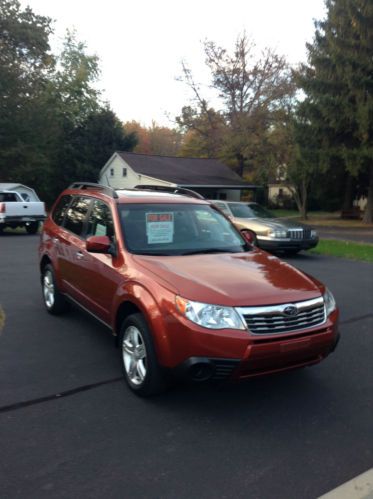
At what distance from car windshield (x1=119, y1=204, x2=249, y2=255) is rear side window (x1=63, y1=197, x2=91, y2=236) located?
3.02ft

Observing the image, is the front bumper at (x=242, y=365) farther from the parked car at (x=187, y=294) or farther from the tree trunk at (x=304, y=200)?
the tree trunk at (x=304, y=200)

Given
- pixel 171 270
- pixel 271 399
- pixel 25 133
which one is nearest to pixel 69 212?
pixel 171 270

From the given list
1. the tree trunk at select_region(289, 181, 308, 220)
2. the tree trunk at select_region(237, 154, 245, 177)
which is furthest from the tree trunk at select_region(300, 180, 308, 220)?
the tree trunk at select_region(237, 154, 245, 177)

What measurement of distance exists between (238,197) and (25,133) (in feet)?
55.3

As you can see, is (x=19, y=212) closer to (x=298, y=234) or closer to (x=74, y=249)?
(x=298, y=234)

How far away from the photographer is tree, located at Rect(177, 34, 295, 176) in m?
39.9

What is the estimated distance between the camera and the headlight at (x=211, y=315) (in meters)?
3.60

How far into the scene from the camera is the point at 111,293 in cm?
459

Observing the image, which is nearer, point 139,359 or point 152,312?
point 152,312

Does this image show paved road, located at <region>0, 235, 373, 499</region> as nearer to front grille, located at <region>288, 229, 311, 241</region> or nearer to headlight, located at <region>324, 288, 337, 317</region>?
headlight, located at <region>324, 288, 337, 317</region>

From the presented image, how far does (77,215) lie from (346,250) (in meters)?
10.8

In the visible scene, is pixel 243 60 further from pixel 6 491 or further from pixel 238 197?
pixel 6 491

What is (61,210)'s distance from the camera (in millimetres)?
6695

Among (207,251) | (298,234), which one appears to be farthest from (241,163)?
(207,251)
